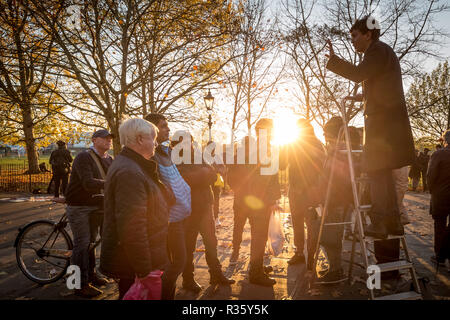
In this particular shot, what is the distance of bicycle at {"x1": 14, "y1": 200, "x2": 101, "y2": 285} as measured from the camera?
14.7 ft

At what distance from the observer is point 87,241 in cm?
392

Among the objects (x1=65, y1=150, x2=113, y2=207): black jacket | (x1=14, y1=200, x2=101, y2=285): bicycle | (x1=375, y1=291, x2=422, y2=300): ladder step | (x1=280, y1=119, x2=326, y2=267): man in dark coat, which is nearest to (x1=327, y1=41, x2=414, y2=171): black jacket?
(x1=375, y1=291, x2=422, y2=300): ladder step

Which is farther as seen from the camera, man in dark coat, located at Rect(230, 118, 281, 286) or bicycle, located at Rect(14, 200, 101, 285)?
bicycle, located at Rect(14, 200, 101, 285)

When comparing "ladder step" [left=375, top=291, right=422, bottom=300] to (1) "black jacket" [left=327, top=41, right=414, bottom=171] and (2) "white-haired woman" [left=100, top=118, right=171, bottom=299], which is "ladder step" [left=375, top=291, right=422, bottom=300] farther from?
(2) "white-haired woman" [left=100, top=118, right=171, bottom=299]

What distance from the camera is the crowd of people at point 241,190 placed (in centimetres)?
228

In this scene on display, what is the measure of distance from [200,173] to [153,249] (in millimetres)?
1720

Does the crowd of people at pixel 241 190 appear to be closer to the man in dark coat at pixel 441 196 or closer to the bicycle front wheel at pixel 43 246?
the man in dark coat at pixel 441 196

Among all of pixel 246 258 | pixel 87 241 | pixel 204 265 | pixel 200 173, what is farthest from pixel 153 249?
pixel 246 258

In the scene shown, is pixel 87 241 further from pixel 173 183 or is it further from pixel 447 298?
pixel 447 298

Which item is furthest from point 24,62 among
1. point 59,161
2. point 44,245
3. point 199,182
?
point 199,182

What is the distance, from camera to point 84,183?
3873mm

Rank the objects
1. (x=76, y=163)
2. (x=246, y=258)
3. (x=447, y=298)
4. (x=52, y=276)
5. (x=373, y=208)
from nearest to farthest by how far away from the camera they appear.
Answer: (x=373, y=208)
(x=447, y=298)
(x=76, y=163)
(x=52, y=276)
(x=246, y=258)

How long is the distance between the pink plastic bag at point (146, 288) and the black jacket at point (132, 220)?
0.07m

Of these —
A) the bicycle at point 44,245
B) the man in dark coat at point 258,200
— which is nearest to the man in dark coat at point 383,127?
the man in dark coat at point 258,200
